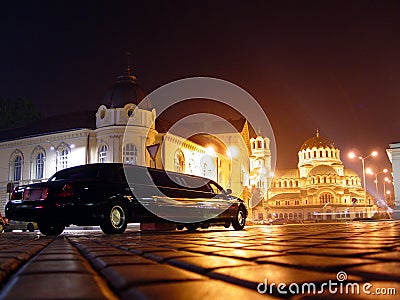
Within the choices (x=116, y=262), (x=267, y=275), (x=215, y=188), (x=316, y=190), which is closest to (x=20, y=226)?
(x=215, y=188)

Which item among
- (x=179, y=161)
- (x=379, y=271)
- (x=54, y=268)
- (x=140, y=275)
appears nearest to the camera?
(x=140, y=275)

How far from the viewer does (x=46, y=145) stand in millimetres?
49781

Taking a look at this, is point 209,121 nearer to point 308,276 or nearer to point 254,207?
point 254,207

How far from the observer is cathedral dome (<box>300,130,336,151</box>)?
132000mm

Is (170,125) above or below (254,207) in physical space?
above

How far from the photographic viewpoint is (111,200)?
34.6 ft

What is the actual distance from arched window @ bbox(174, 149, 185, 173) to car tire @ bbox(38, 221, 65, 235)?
39.7m

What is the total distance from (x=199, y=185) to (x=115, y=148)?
32.3m

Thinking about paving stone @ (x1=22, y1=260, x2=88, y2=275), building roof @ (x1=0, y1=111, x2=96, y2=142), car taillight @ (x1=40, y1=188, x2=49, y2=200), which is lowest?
paving stone @ (x1=22, y1=260, x2=88, y2=275)

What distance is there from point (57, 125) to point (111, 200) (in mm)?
43992

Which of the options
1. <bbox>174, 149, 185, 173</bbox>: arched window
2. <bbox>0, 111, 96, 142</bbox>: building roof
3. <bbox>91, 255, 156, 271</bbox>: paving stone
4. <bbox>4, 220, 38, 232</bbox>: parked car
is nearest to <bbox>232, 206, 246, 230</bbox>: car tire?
<bbox>91, 255, 156, 271</bbox>: paving stone

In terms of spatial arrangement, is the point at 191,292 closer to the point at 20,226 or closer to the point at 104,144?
the point at 20,226

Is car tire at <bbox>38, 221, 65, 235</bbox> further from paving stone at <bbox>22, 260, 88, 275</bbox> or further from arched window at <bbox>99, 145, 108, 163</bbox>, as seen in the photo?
arched window at <bbox>99, 145, 108, 163</bbox>

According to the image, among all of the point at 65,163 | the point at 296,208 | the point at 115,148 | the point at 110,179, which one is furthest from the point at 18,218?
the point at 296,208
